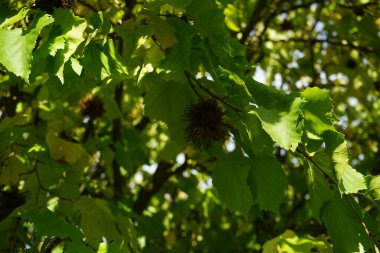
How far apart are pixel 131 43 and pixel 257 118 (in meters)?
0.88

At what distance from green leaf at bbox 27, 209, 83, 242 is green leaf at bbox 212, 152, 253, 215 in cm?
87

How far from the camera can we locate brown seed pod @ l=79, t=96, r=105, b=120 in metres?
4.43

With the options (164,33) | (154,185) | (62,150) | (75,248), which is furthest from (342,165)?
(154,185)

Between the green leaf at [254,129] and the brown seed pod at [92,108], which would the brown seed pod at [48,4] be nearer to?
the green leaf at [254,129]

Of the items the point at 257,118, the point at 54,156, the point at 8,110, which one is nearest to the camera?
the point at 257,118

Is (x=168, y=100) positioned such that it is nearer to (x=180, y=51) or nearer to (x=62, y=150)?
(x=180, y=51)

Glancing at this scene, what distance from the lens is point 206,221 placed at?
5258 millimetres

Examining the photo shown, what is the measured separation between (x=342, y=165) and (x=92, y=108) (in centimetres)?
297

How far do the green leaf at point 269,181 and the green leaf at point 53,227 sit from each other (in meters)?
0.96

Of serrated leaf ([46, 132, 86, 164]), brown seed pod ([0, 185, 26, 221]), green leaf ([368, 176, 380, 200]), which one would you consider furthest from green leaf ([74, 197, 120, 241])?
green leaf ([368, 176, 380, 200])

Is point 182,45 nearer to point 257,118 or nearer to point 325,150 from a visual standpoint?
point 257,118

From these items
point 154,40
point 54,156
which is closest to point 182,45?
point 154,40

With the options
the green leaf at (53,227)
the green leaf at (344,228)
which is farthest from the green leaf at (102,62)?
the green leaf at (344,228)

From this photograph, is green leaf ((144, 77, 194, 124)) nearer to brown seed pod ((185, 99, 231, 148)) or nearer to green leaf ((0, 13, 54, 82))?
brown seed pod ((185, 99, 231, 148))
